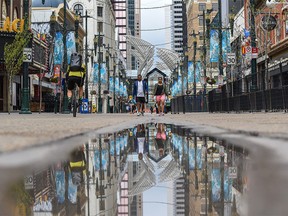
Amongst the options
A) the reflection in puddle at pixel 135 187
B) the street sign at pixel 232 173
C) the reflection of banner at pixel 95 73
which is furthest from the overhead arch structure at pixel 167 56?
the street sign at pixel 232 173

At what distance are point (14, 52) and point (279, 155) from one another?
34585 mm

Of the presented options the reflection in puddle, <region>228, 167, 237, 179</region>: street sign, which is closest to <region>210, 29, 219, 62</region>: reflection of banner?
the reflection in puddle

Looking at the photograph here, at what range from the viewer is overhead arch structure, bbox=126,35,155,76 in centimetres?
11488

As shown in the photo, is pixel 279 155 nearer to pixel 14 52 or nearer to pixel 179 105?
pixel 14 52

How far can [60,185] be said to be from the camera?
7.48ft

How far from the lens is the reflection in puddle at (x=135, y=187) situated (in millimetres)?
1761

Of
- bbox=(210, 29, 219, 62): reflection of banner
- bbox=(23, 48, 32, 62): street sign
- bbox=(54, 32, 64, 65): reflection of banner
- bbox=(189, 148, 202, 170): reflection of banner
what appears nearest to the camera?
bbox=(189, 148, 202, 170): reflection of banner

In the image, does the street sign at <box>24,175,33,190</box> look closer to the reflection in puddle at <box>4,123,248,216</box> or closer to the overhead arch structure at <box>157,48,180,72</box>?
the reflection in puddle at <box>4,123,248,216</box>

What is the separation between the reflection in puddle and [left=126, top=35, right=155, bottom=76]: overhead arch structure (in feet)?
367

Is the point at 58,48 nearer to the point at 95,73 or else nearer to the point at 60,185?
the point at 95,73

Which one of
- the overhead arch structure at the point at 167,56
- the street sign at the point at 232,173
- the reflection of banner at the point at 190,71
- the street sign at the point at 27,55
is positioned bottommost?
the street sign at the point at 232,173

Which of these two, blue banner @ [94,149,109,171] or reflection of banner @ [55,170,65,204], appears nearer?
reflection of banner @ [55,170,65,204]

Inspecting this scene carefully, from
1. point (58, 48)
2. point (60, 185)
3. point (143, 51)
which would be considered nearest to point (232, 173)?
point (60, 185)

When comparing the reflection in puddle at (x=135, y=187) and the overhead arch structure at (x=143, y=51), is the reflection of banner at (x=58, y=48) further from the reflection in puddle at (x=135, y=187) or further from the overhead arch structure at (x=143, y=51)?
the overhead arch structure at (x=143, y=51)
